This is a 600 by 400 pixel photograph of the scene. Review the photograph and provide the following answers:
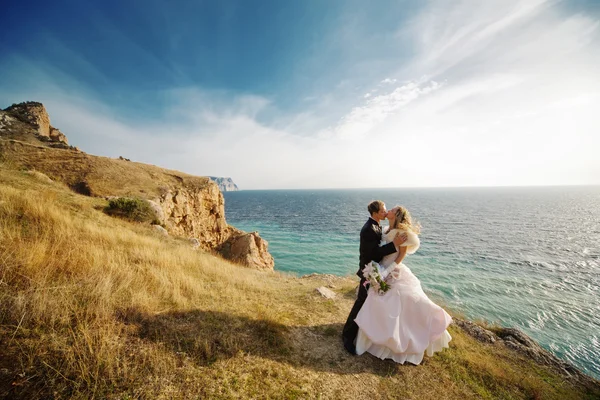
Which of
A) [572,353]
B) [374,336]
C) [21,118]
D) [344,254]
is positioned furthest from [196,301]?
[21,118]

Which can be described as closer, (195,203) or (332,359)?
(332,359)

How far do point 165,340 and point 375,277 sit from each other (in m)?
4.49

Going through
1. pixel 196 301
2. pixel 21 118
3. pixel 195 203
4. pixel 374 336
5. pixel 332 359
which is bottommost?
pixel 332 359

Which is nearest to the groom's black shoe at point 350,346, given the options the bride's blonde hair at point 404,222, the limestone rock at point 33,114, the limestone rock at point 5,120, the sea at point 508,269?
the bride's blonde hair at point 404,222

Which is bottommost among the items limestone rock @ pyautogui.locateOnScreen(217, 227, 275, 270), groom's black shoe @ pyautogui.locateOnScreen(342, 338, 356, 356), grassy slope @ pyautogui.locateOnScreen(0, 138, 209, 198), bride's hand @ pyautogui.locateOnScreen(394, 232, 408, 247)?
limestone rock @ pyautogui.locateOnScreen(217, 227, 275, 270)

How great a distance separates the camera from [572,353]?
40.9 feet

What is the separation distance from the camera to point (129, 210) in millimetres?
13492

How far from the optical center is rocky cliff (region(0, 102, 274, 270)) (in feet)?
57.3

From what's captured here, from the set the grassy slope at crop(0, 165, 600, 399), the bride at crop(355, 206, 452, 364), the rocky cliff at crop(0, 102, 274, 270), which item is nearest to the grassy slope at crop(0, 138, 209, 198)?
the rocky cliff at crop(0, 102, 274, 270)

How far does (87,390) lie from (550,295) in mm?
28380

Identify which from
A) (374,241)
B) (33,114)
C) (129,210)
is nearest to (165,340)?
(374,241)

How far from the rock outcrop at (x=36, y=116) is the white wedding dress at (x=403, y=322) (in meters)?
35.7

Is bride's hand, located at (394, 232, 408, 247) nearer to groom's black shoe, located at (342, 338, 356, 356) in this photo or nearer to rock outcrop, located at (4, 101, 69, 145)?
groom's black shoe, located at (342, 338, 356, 356)

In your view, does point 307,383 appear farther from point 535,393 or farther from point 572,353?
point 572,353
